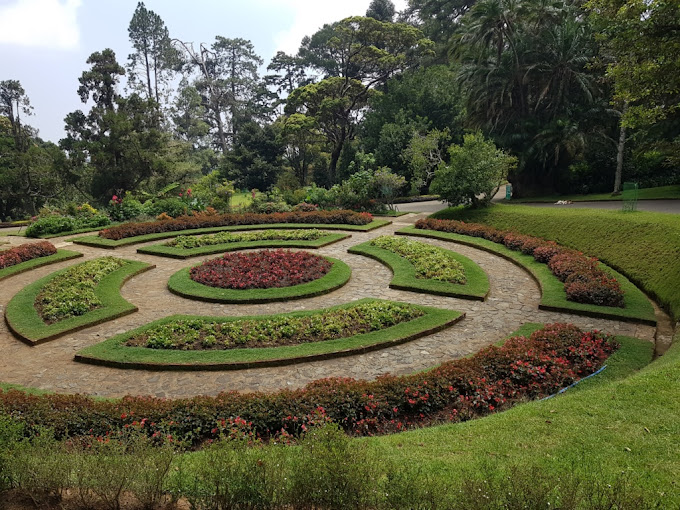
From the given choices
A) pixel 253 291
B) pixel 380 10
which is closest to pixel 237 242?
pixel 253 291

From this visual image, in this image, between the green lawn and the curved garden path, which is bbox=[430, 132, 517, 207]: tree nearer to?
the curved garden path

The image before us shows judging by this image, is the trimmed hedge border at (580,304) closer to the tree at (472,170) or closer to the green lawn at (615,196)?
the tree at (472,170)

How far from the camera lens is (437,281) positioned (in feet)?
39.7

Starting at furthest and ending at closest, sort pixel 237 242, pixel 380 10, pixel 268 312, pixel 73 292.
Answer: pixel 380 10
pixel 237 242
pixel 73 292
pixel 268 312

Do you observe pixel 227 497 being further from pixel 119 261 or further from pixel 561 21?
pixel 561 21

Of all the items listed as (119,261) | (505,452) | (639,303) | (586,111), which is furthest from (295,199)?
(505,452)

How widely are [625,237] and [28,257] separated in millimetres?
20256

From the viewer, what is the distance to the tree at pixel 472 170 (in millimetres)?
19719

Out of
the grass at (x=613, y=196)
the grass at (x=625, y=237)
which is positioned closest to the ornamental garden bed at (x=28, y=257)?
the grass at (x=625, y=237)

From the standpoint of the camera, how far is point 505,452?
4.55m

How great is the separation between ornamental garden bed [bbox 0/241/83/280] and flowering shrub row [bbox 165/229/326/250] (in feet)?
12.2

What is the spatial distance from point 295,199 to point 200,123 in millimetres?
34211

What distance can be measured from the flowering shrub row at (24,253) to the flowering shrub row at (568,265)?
15932mm

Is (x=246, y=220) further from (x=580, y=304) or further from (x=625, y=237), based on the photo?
(x=625, y=237)
